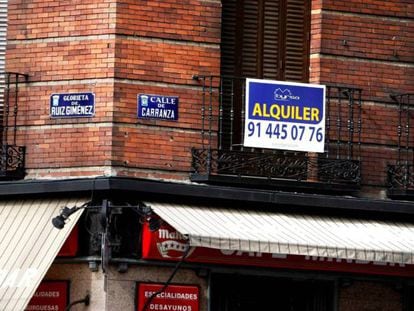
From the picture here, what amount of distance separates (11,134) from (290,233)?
3682 mm

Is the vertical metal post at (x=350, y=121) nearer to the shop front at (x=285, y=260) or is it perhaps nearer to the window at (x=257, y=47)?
the window at (x=257, y=47)

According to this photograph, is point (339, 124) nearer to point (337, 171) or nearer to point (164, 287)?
point (337, 171)

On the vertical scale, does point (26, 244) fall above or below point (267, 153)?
below

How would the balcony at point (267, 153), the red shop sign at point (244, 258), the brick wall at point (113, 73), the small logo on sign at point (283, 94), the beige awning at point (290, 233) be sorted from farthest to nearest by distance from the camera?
1. the small logo on sign at point (283, 94)
2. the balcony at point (267, 153)
3. the brick wall at point (113, 73)
4. the red shop sign at point (244, 258)
5. the beige awning at point (290, 233)

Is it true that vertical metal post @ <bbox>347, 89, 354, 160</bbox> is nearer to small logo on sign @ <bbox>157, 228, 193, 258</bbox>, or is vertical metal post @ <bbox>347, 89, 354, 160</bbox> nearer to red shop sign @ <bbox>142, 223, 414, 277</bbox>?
red shop sign @ <bbox>142, 223, 414, 277</bbox>

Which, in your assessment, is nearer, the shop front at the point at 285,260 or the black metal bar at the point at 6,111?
the shop front at the point at 285,260

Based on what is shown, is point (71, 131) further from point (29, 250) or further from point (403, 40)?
point (403, 40)

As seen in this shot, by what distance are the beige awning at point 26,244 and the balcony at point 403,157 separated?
420cm

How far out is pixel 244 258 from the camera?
23.1 m

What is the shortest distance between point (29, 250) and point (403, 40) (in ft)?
18.9

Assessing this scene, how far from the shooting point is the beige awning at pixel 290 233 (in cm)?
2206

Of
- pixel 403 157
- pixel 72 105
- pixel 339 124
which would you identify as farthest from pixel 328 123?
pixel 72 105

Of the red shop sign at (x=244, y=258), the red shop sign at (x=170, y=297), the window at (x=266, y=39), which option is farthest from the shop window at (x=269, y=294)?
the window at (x=266, y=39)

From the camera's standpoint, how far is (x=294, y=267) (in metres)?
23.5
